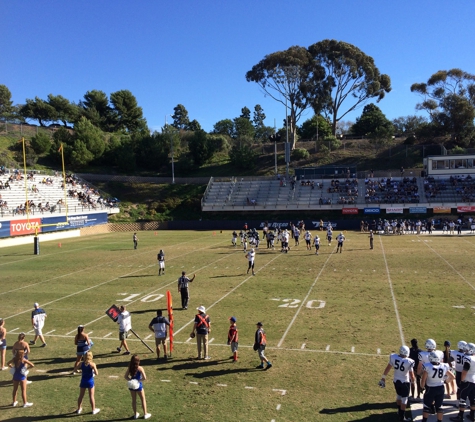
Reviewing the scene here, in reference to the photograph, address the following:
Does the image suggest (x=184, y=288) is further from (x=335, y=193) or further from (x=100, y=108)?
(x=100, y=108)

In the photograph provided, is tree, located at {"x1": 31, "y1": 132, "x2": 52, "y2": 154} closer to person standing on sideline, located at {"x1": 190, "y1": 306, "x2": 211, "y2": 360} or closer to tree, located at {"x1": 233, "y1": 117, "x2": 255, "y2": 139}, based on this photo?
tree, located at {"x1": 233, "y1": 117, "x2": 255, "y2": 139}

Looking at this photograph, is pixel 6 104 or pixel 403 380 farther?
pixel 6 104

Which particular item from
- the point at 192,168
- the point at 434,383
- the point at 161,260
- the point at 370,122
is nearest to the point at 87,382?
the point at 434,383

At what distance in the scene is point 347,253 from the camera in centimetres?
2991

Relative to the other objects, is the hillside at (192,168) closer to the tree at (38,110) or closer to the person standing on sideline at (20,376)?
the tree at (38,110)

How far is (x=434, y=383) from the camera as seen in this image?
26.3 ft

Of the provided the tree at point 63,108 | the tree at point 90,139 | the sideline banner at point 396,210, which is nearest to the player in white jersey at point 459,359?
the sideline banner at point 396,210

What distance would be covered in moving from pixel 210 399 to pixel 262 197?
51.6 meters

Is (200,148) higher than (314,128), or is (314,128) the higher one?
(314,128)

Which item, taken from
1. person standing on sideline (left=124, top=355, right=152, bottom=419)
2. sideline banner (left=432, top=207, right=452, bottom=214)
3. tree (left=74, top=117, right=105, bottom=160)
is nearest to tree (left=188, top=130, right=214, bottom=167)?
tree (left=74, top=117, right=105, bottom=160)

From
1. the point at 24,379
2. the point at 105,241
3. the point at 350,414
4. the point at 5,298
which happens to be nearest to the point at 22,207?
the point at 105,241

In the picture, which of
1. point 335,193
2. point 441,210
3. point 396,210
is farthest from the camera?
point 335,193

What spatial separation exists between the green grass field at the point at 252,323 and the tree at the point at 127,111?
238ft

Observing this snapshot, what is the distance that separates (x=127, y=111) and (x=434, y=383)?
323ft
